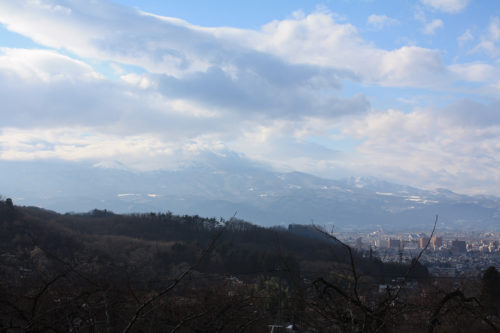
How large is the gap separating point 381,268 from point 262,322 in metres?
22.8

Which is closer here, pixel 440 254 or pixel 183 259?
pixel 183 259

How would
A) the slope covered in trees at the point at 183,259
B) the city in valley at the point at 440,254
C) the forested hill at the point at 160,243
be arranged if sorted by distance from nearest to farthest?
the city in valley at the point at 440,254
the slope covered in trees at the point at 183,259
the forested hill at the point at 160,243

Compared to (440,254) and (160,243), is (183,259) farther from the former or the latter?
(440,254)

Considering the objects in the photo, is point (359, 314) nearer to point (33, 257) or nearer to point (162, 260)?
point (33, 257)

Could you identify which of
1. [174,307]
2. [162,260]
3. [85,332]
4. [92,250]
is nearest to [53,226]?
[92,250]

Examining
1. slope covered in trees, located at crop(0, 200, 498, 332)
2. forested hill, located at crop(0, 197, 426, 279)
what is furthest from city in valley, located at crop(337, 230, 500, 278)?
forested hill, located at crop(0, 197, 426, 279)

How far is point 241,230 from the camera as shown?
62.3m

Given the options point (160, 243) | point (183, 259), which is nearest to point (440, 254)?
point (183, 259)

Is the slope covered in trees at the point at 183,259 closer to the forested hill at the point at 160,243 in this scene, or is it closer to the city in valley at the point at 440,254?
the forested hill at the point at 160,243

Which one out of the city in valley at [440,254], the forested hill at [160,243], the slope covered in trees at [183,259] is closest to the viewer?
the city in valley at [440,254]

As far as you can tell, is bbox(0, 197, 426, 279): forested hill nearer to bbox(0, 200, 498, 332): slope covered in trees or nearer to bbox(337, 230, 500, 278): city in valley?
bbox(0, 200, 498, 332): slope covered in trees

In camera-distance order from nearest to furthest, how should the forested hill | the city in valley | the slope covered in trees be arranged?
the city in valley
the slope covered in trees
the forested hill

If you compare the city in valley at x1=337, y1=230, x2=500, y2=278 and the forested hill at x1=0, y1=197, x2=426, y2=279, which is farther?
the forested hill at x1=0, y1=197, x2=426, y2=279

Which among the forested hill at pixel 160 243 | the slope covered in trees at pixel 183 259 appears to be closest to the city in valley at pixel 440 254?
the slope covered in trees at pixel 183 259
